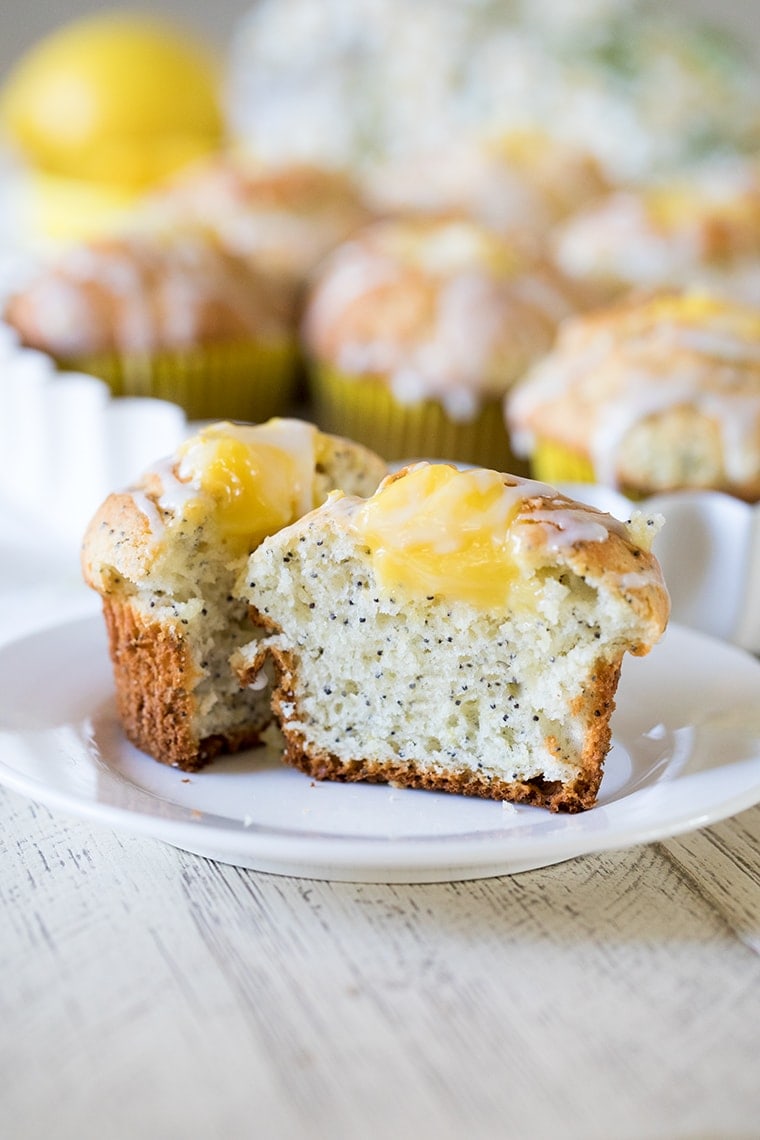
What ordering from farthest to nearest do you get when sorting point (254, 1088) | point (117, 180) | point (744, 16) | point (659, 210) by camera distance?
1. point (744, 16)
2. point (117, 180)
3. point (659, 210)
4. point (254, 1088)

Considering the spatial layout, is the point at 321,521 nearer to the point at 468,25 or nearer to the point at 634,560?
the point at 634,560

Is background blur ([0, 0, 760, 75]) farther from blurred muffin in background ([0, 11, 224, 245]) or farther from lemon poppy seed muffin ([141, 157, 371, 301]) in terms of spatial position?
lemon poppy seed muffin ([141, 157, 371, 301])

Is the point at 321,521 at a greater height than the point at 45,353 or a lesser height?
greater

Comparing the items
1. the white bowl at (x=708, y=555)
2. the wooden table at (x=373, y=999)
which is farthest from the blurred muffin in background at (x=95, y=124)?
the wooden table at (x=373, y=999)

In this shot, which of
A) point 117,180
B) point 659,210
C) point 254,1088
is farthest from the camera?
point 117,180

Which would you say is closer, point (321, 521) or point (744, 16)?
point (321, 521)

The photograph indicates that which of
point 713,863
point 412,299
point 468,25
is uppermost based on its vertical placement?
point 468,25

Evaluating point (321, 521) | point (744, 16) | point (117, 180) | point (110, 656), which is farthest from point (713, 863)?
point (744, 16)

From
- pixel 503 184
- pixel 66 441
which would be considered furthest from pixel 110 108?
pixel 66 441

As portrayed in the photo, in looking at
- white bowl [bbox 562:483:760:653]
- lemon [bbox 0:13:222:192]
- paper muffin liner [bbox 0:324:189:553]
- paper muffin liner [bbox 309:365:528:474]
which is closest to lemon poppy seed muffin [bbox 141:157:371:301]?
paper muffin liner [bbox 309:365:528:474]
